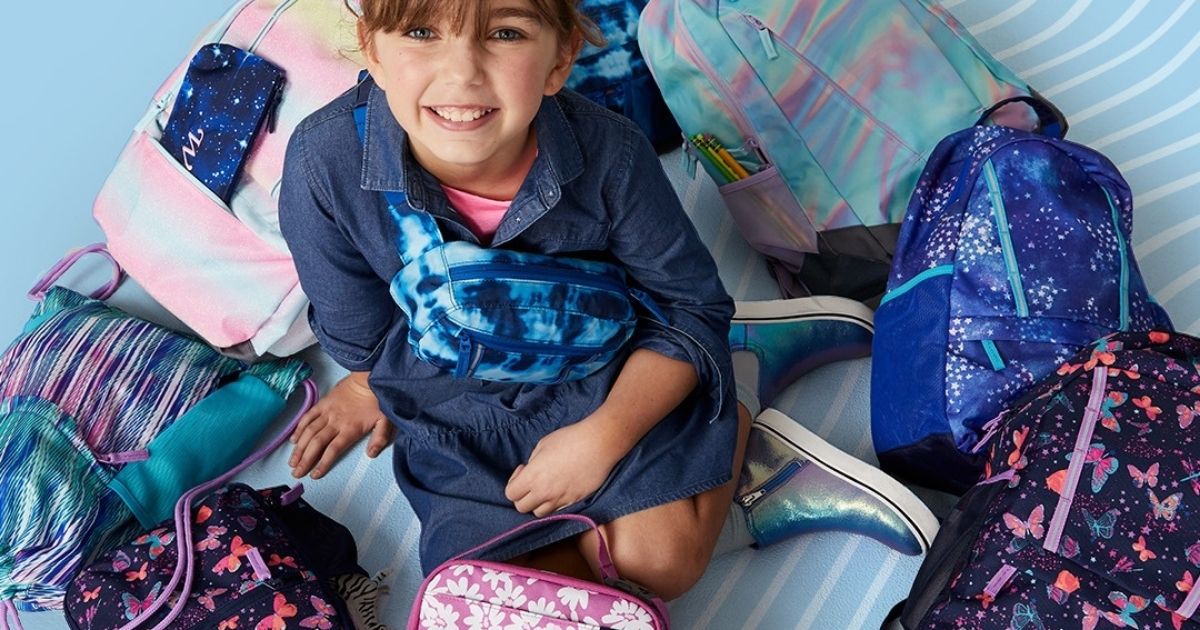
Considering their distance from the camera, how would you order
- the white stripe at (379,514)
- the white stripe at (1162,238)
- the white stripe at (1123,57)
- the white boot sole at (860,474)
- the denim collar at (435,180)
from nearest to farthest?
the denim collar at (435,180) → the white boot sole at (860,474) → the white stripe at (379,514) → the white stripe at (1162,238) → the white stripe at (1123,57)

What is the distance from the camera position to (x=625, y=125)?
0.95 m

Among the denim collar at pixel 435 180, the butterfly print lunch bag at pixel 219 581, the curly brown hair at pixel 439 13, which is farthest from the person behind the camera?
the butterfly print lunch bag at pixel 219 581

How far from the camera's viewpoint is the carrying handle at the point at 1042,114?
3.83 ft

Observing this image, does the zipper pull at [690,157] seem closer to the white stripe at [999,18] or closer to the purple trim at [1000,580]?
the white stripe at [999,18]

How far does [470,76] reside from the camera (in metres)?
0.79

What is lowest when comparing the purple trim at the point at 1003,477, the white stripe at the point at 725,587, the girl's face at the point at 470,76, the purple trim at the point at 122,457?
the white stripe at the point at 725,587

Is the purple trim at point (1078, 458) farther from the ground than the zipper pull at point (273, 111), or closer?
closer

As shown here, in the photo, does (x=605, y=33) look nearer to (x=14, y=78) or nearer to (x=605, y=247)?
(x=605, y=247)

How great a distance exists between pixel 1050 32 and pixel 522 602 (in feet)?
3.34

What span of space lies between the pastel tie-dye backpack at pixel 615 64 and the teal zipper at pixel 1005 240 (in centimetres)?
40

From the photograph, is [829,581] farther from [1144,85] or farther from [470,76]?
[1144,85]

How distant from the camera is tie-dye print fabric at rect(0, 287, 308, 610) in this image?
105 cm

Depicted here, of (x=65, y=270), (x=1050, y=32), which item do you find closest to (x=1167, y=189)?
(x=1050, y=32)

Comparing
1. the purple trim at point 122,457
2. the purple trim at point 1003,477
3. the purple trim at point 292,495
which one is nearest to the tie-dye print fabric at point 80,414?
the purple trim at point 122,457
